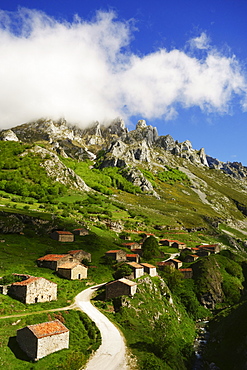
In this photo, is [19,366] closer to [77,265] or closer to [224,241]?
[77,265]

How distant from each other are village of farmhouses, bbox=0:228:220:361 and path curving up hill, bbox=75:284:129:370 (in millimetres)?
4846

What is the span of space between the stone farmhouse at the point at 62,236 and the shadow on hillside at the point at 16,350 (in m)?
67.2

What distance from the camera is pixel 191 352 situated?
4894 cm

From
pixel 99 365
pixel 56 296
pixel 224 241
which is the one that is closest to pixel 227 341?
pixel 99 365

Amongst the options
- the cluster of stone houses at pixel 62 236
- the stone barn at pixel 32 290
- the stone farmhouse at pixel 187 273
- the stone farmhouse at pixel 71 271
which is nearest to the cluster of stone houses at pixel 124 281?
the stone farmhouse at pixel 71 271

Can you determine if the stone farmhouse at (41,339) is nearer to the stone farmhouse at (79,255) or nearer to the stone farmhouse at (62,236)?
the stone farmhouse at (79,255)

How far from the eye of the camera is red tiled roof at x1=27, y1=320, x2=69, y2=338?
32188mm

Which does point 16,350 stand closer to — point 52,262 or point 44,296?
point 44,296

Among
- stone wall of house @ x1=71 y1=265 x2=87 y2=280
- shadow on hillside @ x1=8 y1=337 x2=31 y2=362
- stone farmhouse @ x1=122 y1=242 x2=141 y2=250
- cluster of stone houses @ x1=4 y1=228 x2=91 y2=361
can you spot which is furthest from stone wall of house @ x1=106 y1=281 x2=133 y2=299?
stone farmhouse @ x1=122 y1=242 x2=141 y2=250

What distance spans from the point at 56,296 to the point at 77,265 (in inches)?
582

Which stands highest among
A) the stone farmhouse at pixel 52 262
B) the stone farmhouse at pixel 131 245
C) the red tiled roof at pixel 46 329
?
the stone farmhouse at pixel 131 245

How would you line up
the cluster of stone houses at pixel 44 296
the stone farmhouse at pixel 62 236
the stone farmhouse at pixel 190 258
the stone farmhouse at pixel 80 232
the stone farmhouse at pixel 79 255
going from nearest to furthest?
the cluster of stone houses at pixel 44 296 → the stone farmhouse at pixel 79 255 → the stone farmhouse at pixel 62 236 → the stone farmhouse at pixel 190 258 → the stone farmhouse at pixel 80 232

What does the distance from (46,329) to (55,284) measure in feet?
57.3

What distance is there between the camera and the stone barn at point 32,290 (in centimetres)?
4536
